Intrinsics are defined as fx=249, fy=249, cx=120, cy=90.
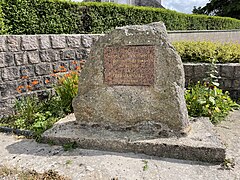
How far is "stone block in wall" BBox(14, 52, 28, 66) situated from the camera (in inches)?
157

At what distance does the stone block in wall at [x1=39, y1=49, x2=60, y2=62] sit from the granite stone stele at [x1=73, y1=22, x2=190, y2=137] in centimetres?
162

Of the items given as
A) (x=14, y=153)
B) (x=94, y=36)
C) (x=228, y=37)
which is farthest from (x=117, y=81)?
(x=228, y=37)

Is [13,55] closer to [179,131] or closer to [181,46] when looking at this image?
[179,131]

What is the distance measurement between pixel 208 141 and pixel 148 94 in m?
0.83

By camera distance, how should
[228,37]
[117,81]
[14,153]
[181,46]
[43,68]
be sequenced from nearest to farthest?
[14,153] < [117,81] < [43,68] < [181,46] < [228,37]

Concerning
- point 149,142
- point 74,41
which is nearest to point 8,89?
point 74,41

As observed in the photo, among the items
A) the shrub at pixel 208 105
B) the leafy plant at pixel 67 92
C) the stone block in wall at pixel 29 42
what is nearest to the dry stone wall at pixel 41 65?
the stone block in wall at pixel 29 42

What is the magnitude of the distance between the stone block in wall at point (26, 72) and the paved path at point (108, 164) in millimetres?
1449

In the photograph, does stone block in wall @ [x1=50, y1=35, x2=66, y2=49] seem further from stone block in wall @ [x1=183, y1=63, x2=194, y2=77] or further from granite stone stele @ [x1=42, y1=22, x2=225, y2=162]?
stone block in wall @ [x1=183, y1=63, x2=194, y2=77]

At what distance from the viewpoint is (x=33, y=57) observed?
425 cm

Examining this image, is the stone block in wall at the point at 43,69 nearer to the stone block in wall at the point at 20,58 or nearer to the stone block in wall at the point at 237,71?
the stone block in wall at the point at 20,58

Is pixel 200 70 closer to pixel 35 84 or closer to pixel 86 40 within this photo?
pixel 86 40

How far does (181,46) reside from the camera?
5.74 meters

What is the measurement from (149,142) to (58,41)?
2.83 metres
